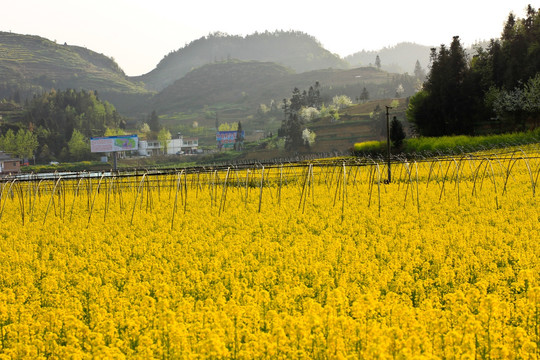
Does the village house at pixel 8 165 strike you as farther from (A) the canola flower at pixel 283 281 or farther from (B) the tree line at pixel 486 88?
(A) the canola flower at pixel 283 281

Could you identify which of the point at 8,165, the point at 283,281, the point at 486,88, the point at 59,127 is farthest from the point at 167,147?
the point at 283,281

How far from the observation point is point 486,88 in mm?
66875

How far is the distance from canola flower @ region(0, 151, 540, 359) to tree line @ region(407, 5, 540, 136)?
147 feet

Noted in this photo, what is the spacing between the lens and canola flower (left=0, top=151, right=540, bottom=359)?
6.31 meters

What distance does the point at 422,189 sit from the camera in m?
24.1

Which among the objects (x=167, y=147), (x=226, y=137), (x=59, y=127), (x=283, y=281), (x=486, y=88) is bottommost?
(x=283, y=281)

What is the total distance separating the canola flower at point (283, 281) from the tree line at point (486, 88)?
44.9 m

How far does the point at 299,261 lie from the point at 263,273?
4.32 feet

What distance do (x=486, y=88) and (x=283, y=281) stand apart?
66.0m

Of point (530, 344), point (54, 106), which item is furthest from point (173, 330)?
point (54, 106)

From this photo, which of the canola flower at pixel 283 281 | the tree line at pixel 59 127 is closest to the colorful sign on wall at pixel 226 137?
the tree line at pixel 59 127

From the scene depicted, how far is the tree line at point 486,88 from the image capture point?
61.0 metres

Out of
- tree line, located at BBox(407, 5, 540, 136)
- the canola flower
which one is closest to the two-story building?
tree line, located at BBox(407, 5, 540, 136)

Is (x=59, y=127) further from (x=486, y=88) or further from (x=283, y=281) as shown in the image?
(x=283, y=281)
